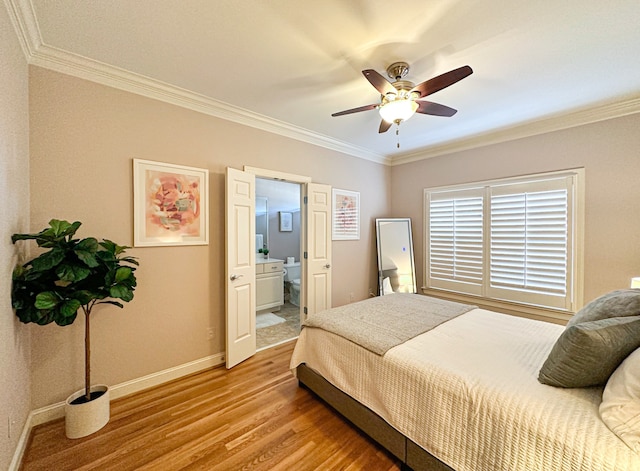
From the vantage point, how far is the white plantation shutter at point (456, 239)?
367cm

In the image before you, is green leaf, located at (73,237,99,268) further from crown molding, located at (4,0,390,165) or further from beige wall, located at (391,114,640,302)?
beige wall, located at (391,114,640,302)

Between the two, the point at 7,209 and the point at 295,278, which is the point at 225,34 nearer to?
the point at 7,209

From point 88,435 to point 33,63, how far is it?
2.68 meters

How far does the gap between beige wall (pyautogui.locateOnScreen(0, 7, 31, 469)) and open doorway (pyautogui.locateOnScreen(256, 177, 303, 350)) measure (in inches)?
78.0

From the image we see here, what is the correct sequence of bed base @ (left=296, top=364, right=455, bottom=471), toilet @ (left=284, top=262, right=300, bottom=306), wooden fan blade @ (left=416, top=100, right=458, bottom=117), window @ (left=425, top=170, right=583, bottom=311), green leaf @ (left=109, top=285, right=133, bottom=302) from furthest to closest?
toilet @ (left=284, top=262, right=300, bottom=306) → window @ (left=425, top=170, right=583, bottom=311) → wooden fan blade @ (left=416, top=100, right=458, bottom=117) → green leaf @ (left=109, top=285, right=133, bottom=302) → bed base @ (left=296, top=364, right=455, bottom=471)

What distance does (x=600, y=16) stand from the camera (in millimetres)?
1591

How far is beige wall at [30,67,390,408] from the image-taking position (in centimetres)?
197

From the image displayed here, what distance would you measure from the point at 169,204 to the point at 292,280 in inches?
119

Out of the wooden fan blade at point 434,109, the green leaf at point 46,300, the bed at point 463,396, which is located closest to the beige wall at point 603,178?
the bed at point 463,396

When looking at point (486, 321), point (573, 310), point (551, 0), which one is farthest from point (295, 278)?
point (551, 0)

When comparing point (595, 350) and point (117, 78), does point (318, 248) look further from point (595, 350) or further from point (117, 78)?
point (595, 350)

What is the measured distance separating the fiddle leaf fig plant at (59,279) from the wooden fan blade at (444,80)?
2.50 m

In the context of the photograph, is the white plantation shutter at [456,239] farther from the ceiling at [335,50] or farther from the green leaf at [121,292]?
the green leaf at [121,292]

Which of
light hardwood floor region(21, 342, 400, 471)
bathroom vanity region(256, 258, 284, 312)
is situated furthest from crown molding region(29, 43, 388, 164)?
light hardwood floor region(21, 342, 400, 471)
